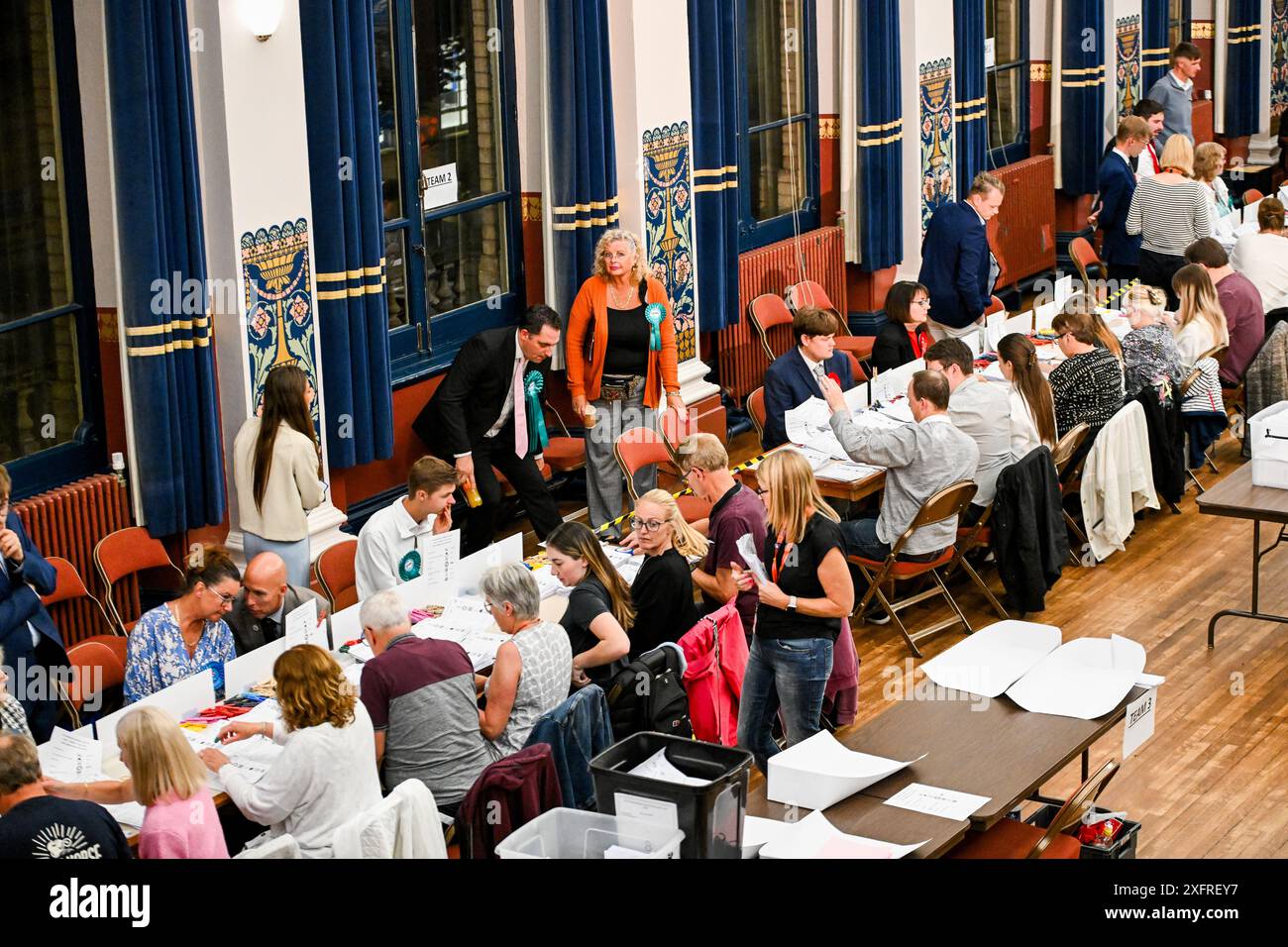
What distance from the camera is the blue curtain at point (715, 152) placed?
10031 millimetres

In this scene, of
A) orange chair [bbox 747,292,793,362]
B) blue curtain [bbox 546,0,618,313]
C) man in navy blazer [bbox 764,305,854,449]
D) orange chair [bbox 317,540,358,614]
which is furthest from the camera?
orange chair [bbox 747,292,793,362]

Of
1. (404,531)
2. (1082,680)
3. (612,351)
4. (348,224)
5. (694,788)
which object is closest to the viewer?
(694,788)

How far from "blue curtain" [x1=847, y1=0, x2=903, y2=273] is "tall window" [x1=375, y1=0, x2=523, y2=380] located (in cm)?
320

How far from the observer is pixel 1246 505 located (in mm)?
7492

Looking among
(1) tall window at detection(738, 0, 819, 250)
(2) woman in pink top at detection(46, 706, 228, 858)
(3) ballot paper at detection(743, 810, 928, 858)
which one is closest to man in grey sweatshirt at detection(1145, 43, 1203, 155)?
(1) tall window at detection(738, 0, 819, 250)

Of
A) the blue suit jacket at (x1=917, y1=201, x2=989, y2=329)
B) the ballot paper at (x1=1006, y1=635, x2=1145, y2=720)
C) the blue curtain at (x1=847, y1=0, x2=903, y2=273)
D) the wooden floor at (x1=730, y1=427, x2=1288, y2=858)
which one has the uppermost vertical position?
the blue curtain at (x1=847, y1=0, x2=903, y2=273)

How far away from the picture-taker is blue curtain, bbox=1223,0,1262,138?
17391 mm

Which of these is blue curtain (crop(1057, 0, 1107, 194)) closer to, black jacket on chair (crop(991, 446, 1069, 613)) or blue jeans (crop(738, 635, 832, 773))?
black jacket on chair (crop(991, 446, 1069, 613))

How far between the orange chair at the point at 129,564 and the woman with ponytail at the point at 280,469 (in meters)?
0.36

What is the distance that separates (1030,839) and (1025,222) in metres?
9.59

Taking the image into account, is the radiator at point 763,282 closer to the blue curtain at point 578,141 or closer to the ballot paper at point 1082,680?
the blue curtain at point 578,141

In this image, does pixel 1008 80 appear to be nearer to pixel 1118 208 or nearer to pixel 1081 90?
pixel 1081 90

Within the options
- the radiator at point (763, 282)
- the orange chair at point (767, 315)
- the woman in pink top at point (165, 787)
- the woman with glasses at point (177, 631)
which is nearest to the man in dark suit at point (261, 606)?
the woman with glasses at point (177, 631)

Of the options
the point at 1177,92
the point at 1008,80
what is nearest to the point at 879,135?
the point at 1008,80
